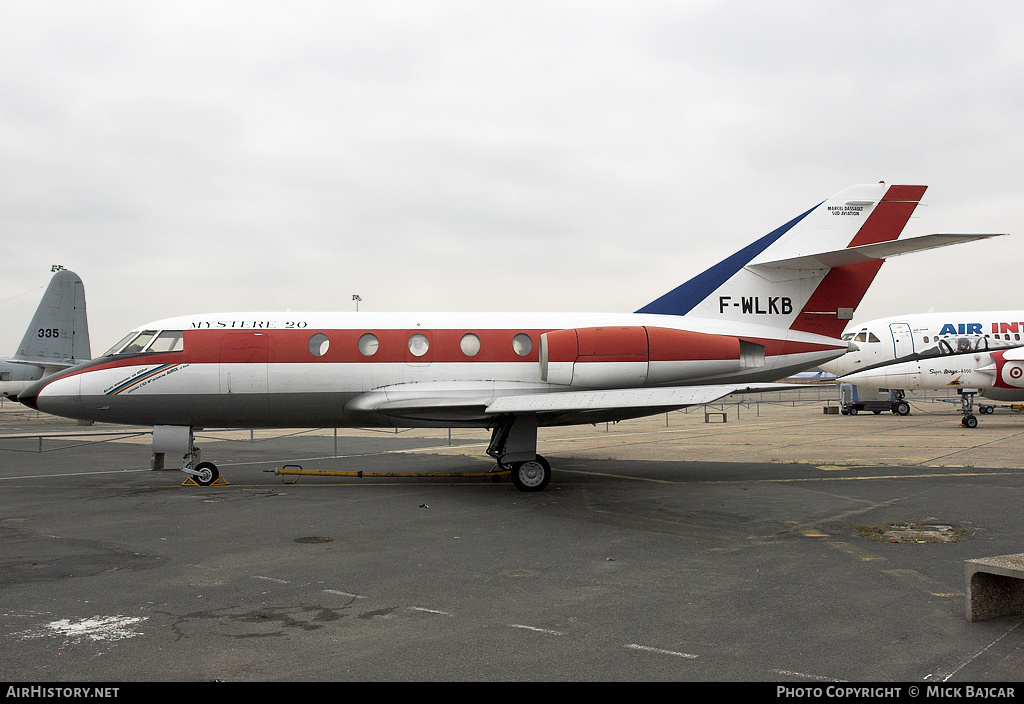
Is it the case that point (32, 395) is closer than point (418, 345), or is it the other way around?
point (32, 395)

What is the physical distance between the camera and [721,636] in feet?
17.7

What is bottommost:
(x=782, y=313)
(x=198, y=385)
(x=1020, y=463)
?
(x=1020, y=463)

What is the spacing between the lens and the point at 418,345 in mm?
14273

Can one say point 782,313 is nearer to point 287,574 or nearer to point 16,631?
point 287,574

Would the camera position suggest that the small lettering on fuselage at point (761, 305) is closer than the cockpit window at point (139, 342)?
No

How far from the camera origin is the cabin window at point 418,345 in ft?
46.7

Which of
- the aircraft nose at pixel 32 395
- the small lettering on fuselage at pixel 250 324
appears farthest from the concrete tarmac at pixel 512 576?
the small lettering on fuselage at pixel 250 324

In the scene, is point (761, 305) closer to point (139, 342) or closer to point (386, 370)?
point (386, 370)

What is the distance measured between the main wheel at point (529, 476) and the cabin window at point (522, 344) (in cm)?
224

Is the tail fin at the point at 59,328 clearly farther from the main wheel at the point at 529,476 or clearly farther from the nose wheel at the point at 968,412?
the nose wheel at the point at 968,412

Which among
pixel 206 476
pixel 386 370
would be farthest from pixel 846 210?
pixel 206 476

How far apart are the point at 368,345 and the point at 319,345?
94cm

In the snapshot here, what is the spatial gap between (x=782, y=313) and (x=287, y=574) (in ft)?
38.4

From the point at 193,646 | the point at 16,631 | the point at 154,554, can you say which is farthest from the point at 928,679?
the point at 154,554
